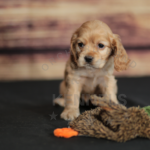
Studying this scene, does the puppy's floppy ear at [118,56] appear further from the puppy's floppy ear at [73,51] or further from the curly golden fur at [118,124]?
the curly golden fur at [118,124]

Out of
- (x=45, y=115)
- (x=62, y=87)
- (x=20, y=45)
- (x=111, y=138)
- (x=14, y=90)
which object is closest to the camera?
(x=111, y=138)

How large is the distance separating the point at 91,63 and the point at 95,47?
0.18m

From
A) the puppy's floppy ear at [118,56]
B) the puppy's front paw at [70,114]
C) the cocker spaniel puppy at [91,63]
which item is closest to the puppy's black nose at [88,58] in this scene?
the cocker spaniel puppy at [91,63]

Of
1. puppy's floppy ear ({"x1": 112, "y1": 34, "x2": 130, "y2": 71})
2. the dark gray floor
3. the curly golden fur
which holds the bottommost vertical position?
the dark gray floor

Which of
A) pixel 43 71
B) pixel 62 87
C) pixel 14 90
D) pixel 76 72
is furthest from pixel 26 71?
pixel 76 72

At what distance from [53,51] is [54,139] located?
9.43 ft

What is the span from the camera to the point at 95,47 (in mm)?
2125

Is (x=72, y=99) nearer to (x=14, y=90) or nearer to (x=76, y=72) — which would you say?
(x=76, y=72)

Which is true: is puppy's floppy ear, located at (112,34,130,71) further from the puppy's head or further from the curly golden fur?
the curly golden fur

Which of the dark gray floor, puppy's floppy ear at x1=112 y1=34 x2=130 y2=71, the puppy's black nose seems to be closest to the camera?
the dark gray floor

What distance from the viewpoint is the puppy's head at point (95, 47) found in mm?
2068

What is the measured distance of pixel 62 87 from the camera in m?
2.62

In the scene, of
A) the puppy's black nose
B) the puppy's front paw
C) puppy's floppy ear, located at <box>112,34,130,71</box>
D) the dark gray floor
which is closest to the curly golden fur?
the dark gray floor

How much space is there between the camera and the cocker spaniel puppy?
2088 mm
